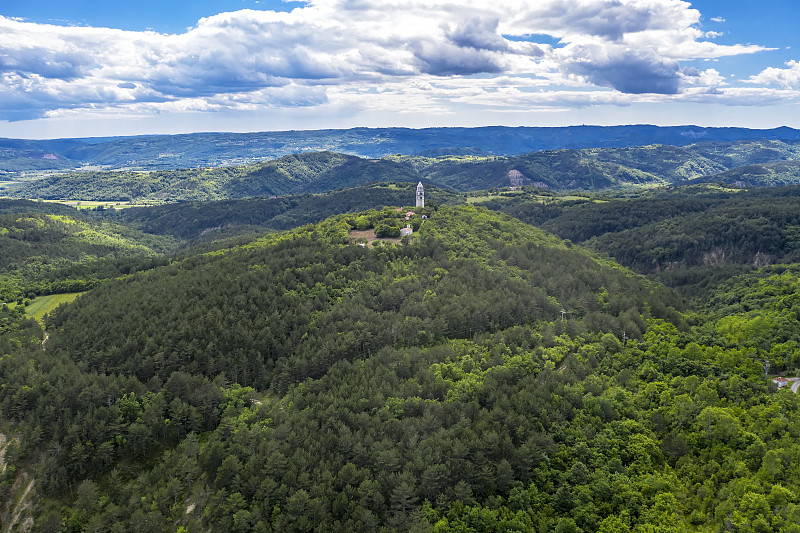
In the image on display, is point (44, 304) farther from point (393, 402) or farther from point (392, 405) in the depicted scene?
point (392, 405)

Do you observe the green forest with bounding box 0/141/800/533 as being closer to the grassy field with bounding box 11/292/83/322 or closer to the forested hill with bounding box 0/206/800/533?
the forested hill with bounding box 0/206/800/533

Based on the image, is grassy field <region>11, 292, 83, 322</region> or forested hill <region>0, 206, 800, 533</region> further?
grassy field <region>11, 292, 83, 322</region>

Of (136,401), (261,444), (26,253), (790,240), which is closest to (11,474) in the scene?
(136,401)

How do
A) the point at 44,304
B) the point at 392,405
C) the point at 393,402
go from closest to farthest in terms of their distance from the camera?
the point at 392,405
the point at 393,402
the point at 44,304

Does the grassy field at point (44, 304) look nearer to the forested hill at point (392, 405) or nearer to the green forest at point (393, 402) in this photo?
the green forest at point (393, 402)

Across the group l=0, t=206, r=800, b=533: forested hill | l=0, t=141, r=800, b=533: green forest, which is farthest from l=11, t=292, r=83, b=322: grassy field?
l=0, t=206, r=800, b=533: forested hill

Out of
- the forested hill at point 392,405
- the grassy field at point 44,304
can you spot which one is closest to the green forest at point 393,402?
the forested hill at point 392,405

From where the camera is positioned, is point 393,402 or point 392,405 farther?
point 393,402

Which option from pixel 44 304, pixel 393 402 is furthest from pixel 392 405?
pixel 44 304
